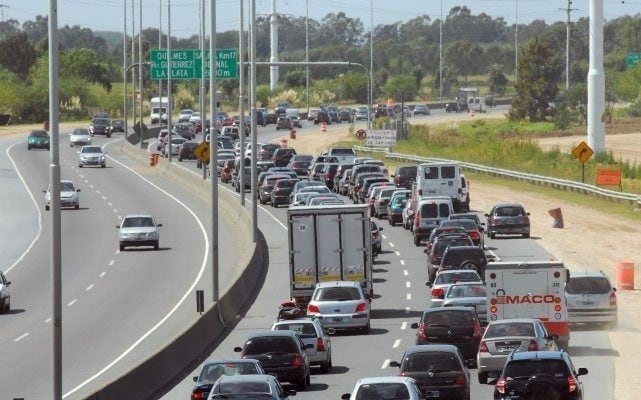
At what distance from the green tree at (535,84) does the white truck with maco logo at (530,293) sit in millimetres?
141707

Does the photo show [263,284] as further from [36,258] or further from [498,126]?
[498,126]

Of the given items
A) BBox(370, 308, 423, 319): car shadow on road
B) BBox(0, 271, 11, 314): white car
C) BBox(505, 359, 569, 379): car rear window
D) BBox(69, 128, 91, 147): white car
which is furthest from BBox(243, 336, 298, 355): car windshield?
BBox(69, 128, 91, 147): white car

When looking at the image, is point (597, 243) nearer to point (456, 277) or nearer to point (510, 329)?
point (456, 277)

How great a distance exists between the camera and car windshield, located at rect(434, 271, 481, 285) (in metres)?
44.1

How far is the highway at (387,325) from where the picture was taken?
32.6 meters

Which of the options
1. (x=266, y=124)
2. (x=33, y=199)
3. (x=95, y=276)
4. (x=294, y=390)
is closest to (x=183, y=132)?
Answer: (x=266, y=124)

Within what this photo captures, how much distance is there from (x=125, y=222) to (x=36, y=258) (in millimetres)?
4346

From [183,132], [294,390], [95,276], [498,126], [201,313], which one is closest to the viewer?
[294,390]

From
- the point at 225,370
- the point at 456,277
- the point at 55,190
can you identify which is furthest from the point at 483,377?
the point at 456,277

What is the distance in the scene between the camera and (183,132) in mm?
138375

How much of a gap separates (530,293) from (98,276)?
2500 centimetres

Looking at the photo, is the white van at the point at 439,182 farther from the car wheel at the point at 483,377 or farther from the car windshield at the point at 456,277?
the car wheel at the point at 483,377

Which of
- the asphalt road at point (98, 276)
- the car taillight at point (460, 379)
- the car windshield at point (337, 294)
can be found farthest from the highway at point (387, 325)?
the car taillight at point (460, 379)

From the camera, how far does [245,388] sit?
24.4 meters
